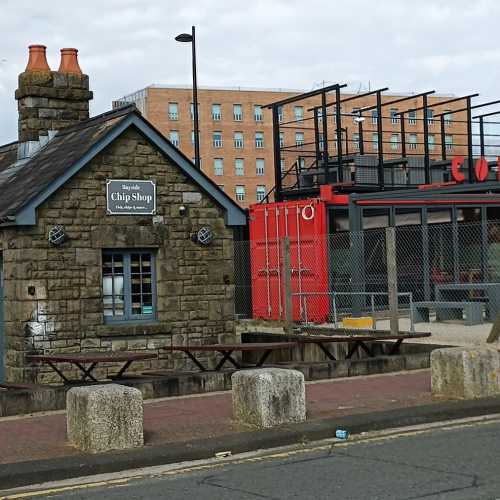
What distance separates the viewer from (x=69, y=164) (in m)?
17.2

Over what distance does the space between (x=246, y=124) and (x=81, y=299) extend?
80.6 metres

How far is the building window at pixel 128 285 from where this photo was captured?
1784cm

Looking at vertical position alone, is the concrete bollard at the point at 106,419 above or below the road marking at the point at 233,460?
above

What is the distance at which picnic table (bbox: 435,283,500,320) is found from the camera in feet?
73.3

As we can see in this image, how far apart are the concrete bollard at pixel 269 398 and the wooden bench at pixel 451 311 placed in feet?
40.3

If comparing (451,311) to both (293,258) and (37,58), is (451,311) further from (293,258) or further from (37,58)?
(37,58)

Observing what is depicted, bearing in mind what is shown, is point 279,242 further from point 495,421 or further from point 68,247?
point 495,421

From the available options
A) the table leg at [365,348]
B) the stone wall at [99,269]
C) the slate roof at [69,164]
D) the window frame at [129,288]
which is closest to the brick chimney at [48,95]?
the slate roof at [69,164]

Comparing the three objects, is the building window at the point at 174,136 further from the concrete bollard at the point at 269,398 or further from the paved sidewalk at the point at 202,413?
the concrete bollard at the point at 269,398

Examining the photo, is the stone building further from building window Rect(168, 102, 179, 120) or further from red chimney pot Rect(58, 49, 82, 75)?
building window Rect(168, 102, 179, 120)

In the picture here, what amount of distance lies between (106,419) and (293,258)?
16.6 m

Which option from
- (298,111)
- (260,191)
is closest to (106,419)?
(260,191)

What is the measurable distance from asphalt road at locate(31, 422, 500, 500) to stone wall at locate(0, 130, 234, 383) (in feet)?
27.7

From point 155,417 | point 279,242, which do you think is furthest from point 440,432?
point 279,242
